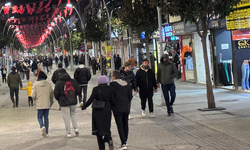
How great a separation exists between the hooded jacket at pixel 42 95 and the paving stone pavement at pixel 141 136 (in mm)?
774

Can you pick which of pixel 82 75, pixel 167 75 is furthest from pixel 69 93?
pixel 82 75

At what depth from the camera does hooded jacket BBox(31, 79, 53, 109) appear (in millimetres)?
10492

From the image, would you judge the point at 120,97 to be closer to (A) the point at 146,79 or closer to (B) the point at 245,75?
(A) the point at 146,79

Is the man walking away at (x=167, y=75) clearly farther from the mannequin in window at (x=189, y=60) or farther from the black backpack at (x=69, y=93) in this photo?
the mannequin in window at (x=189, y=60)

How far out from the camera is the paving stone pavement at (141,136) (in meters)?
8.48

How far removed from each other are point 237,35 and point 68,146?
10486mm

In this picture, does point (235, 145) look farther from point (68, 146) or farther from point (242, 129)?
point (68, 146)

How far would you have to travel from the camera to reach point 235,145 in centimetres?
808

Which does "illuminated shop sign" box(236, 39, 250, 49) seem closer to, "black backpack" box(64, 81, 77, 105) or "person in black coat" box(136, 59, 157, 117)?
"person in black coat" box(136, 59, 157, 117)

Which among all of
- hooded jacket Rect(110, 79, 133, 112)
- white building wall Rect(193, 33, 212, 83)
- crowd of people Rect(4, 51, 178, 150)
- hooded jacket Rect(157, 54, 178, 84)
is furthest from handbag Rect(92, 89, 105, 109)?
white building wall Rect(193, 33, 212, 83)

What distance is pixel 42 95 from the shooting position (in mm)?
10539

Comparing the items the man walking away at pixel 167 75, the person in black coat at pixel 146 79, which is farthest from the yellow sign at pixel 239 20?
the person in black coat at pixel 146 79

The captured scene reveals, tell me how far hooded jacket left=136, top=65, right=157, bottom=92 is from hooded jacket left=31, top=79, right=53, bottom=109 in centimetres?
A: 282

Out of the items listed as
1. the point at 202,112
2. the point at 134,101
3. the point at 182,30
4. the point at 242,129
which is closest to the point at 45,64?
the point at 182,30
